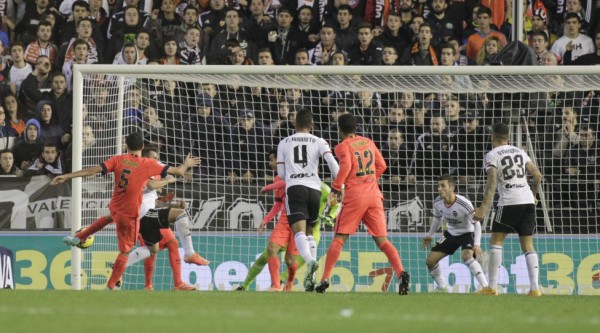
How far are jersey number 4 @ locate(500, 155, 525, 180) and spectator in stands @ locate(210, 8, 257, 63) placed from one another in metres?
7.22

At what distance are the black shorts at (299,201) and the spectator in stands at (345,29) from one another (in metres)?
5.99

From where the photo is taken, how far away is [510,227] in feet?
46.3

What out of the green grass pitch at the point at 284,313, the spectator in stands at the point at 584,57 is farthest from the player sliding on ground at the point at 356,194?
the spectator in stands at the point at 584,57

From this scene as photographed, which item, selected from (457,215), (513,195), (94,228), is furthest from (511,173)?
(94,228)

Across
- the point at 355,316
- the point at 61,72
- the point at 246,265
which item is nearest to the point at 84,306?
the point at 355,316

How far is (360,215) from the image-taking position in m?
→ 14.0

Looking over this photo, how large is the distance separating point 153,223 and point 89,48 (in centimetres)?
597

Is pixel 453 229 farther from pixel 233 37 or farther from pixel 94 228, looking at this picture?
pixel 233 37

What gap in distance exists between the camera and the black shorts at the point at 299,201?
1426 centimetres

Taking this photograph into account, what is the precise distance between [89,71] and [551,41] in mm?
8063

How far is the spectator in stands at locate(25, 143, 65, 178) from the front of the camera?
18.3 m

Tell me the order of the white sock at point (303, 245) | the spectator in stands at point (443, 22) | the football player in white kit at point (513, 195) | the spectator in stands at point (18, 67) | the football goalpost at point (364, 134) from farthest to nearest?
1. the spectator in stands at point (18, 67)
2. the spectator in stands at point (443, 22)
3. the football goalpost at point (364, 134)
4. the football player in white kit at point (513, 195)
5. the white sock at point (303, 245)

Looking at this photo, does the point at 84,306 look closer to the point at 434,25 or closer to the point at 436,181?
the point at 436,181

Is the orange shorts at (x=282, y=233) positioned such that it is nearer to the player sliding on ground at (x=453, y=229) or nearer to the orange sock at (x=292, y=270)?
the orange sock at (x=292, y=270)
